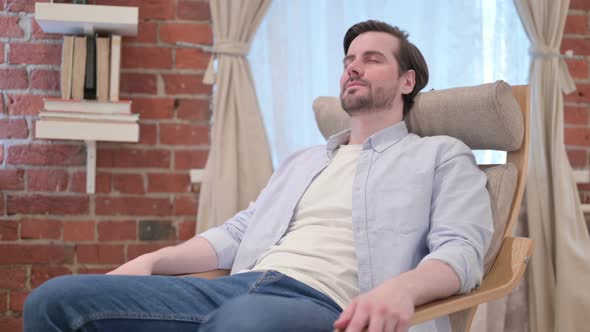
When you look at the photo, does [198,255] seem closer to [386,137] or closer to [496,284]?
[386,137]

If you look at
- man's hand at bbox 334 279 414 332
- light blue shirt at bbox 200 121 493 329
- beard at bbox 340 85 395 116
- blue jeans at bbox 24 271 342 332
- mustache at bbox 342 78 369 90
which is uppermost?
mustache at bbox 342 78 369 90

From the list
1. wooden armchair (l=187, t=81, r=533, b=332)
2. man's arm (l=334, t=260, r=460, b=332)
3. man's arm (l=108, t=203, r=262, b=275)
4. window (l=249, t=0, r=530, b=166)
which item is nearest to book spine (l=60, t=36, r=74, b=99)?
window (l=249, t=0, r=530, b=166)

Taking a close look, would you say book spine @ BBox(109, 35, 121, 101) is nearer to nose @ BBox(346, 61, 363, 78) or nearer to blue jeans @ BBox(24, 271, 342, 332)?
nose @ BBox(346, 61, 363, 78)

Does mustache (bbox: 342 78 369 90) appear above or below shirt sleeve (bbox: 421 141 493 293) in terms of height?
above

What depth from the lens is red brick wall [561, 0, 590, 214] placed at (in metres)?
2.49

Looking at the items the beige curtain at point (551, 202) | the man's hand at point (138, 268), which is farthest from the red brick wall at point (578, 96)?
the man's hand at point (138, 268)

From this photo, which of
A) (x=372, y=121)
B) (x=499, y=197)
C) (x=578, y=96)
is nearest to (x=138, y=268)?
(x=372, y=121)

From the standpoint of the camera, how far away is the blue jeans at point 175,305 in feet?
3.46

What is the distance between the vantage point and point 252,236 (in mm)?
1580

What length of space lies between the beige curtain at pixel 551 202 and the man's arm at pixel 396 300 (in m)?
1.31

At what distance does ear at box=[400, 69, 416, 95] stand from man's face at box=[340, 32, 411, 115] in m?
0.01

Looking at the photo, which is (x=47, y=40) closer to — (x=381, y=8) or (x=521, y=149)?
(x=381, y=8)

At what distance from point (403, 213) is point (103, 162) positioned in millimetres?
1304

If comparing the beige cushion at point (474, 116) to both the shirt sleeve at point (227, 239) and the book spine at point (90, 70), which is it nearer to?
the shirt sleeve at point (227, 239)
